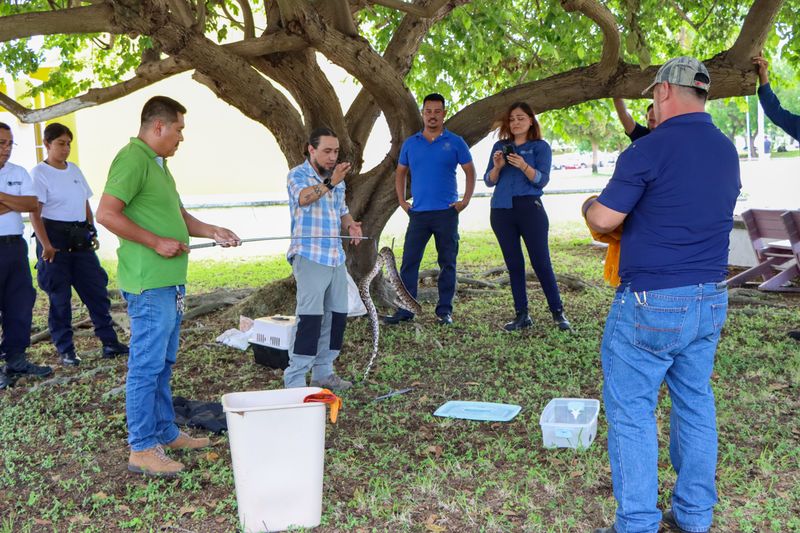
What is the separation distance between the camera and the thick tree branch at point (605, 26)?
5.89 metres

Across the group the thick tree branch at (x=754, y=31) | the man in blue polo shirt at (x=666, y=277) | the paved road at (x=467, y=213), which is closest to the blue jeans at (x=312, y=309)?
the man in blue polo shirt at (x=666, y=277)

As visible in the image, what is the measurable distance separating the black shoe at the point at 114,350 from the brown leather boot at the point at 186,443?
8.87 ft

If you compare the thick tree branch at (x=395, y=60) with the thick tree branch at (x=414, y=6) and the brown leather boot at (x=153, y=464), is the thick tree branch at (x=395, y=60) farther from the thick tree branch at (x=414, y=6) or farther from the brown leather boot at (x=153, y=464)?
the brown leather boot at (x=153, y=464)

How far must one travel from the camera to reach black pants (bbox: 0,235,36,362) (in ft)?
19.0

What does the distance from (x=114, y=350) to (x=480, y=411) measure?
3.54m

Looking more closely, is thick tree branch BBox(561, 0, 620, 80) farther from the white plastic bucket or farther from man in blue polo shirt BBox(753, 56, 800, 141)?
the white plastic bucket

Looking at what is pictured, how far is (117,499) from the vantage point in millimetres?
3764

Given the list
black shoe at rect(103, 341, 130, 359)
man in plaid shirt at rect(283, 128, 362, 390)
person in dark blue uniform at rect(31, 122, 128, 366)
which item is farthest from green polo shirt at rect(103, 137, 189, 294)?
black shoe at rect(103, 341, 130, 359)

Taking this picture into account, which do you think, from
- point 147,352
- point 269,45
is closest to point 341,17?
point 269,45

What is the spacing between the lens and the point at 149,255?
3.83 metres

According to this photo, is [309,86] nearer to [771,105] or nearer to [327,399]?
[771,105]

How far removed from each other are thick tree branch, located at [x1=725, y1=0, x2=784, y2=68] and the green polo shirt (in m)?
5.16

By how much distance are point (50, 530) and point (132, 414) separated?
2.21ft

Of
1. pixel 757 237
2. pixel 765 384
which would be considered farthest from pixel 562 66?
pixel 765 384
